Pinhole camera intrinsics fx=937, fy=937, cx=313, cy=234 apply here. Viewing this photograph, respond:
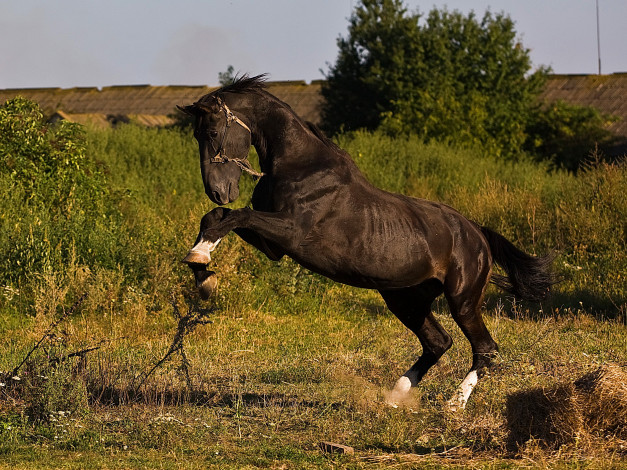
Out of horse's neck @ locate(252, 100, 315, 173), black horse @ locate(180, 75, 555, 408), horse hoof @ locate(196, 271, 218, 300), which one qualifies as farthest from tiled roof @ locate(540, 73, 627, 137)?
horse hoof @ locate(196, 271, 218, 300)

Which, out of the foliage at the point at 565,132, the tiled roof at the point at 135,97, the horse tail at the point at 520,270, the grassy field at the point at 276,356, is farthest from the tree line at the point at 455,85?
the horse tail at the point at 520,270

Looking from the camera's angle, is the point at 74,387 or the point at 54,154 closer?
the point at 74,387

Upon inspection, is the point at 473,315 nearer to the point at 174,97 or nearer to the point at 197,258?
the point at 197,258

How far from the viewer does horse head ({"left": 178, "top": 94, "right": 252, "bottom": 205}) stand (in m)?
6.98

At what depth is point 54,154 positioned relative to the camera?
1609 cm

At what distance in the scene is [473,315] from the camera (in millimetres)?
8195

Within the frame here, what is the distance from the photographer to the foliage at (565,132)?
29.7m

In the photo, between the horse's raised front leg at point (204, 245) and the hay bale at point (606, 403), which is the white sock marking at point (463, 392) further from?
the horse's raised front leg at point (204, 245)

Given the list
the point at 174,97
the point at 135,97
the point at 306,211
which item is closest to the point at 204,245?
the point at 306,211

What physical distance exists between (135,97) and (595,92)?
19.2 meters

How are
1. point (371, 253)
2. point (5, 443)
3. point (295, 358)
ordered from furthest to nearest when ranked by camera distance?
point (295, 358) → point (371, 253) → point (5, 443)

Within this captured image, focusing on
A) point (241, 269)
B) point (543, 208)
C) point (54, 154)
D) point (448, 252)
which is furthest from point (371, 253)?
point (543, 208)

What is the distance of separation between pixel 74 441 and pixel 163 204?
13401 mm

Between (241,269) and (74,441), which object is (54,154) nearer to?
(241,269)
